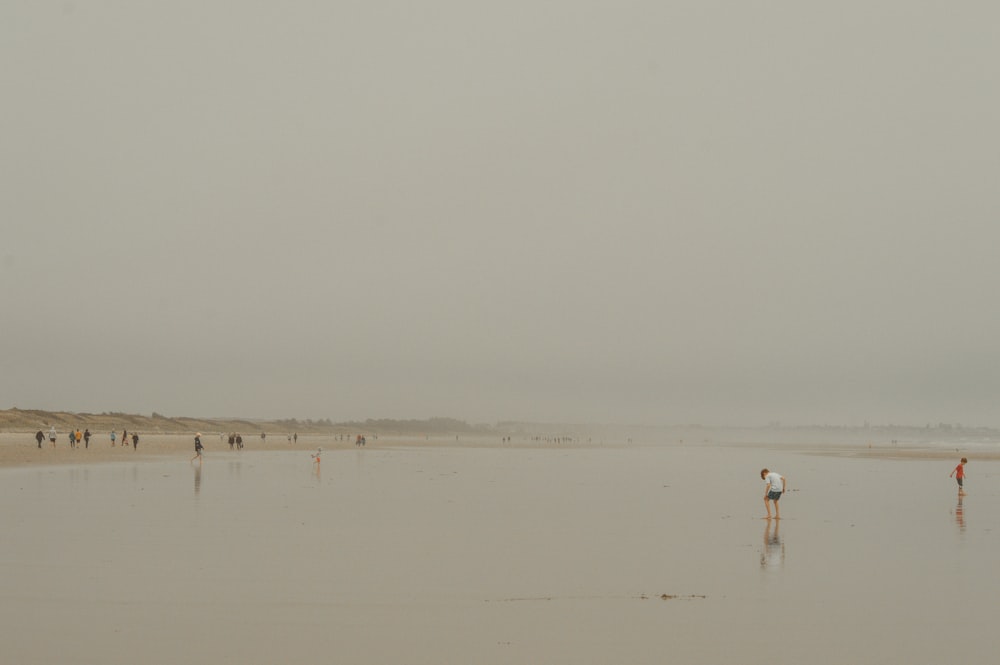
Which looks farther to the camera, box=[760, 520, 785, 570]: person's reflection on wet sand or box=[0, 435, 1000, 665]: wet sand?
box=[760, 520, 785, 570]: person's reflection on wet sand

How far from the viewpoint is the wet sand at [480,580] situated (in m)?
10.5

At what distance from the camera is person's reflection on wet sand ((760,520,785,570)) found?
1688 centimetres

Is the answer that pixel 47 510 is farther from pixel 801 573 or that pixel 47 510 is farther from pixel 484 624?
pixel 801 573

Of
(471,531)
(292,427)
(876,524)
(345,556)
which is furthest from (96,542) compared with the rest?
(292,427)

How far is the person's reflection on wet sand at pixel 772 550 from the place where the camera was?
16875mm

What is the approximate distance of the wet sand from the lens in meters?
10.5

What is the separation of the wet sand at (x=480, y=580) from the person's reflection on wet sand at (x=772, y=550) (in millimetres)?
106

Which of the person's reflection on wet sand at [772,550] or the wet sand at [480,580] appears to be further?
the person's reflection on wet sand at [772,550]

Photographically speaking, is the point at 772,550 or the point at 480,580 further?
the point at 772,550

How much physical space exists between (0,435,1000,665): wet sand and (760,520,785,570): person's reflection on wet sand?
0.11 m

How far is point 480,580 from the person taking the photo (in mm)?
14750

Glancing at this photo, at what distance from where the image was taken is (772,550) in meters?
18.8

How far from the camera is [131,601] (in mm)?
12414

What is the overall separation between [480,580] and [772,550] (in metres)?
7.74
